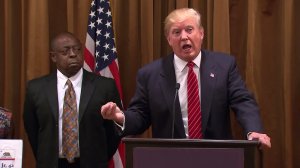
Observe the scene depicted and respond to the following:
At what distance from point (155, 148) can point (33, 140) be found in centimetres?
216

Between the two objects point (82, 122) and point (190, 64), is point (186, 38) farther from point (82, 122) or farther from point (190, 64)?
point (82, 122)

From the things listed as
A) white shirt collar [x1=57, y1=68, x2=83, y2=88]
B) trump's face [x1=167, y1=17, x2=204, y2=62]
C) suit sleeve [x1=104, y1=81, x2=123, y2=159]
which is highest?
trump's face [x1=167, y1=17, x2=204, y2=62]

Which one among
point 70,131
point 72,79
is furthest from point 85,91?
point 70,131

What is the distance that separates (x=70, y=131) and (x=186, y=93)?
1179 mm

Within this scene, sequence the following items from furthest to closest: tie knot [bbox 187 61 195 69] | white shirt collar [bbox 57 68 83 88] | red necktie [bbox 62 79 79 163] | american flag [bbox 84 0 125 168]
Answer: american flag [bbox 84 0 125 168], white shirt collar [bbox 57 68 83 88], red necktie [bbox 62 79 79 163], tie knot [bbox 187 61 195 69]

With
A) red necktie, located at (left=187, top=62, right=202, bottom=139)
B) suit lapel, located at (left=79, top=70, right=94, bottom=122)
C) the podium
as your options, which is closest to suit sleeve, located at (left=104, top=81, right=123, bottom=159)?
suit lapel, located at (left=79, top=70, right=94, bottom=122)

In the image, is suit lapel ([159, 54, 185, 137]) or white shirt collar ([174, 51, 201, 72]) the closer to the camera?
suit lapel ([159, 54, 185, 137])

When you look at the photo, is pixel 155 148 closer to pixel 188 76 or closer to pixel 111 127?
pixel 188 76

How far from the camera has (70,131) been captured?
11.6ft

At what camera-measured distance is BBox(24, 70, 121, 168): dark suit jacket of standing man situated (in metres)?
3.55

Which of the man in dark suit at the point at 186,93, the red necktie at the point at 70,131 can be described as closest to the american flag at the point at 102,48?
the red necktie at the point at 70,131

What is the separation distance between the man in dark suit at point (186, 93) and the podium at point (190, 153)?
2.12ft

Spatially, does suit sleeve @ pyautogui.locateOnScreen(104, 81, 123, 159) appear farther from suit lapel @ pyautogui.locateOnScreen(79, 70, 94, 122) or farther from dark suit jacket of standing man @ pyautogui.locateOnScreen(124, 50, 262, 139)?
dark suit jacket of standing man @ pyautogui.locateOnScreen(124, 50, 262, 139)

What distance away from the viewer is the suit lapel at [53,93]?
11.7 feet
